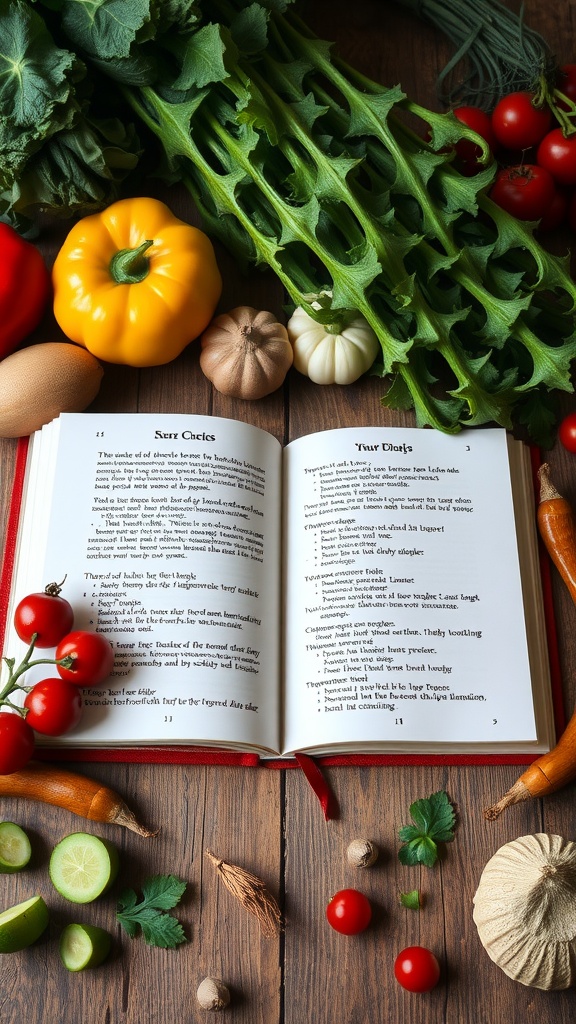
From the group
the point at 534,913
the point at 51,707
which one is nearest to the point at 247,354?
the point at 51,707

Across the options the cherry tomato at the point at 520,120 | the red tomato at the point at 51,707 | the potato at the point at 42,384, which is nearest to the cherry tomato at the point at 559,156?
the cherry tomato at the point at 520,120

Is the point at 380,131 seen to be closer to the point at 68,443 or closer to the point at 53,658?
the point at 68,443

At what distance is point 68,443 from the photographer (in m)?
1.13

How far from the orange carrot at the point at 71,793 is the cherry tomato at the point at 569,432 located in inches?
29.3

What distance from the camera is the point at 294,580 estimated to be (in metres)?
1.10

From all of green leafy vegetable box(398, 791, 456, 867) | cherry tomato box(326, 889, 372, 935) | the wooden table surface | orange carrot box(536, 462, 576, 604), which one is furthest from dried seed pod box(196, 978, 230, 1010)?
orange carrot box(536, 462, 576, 604)

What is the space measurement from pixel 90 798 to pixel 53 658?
6.7 inches

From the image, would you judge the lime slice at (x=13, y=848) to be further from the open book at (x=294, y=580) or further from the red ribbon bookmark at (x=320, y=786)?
the red ribbon bookmark at (x=320, y=786)

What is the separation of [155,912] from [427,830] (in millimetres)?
326

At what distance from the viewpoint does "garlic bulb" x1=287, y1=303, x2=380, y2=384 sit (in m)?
1.17

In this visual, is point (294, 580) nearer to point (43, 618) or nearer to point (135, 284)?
point (43, 618)

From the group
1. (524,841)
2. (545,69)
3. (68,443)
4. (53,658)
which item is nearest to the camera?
(524,841)

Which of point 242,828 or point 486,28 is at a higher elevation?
point 486,28

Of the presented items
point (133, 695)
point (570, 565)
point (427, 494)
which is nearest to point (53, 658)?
point (133, 695)
